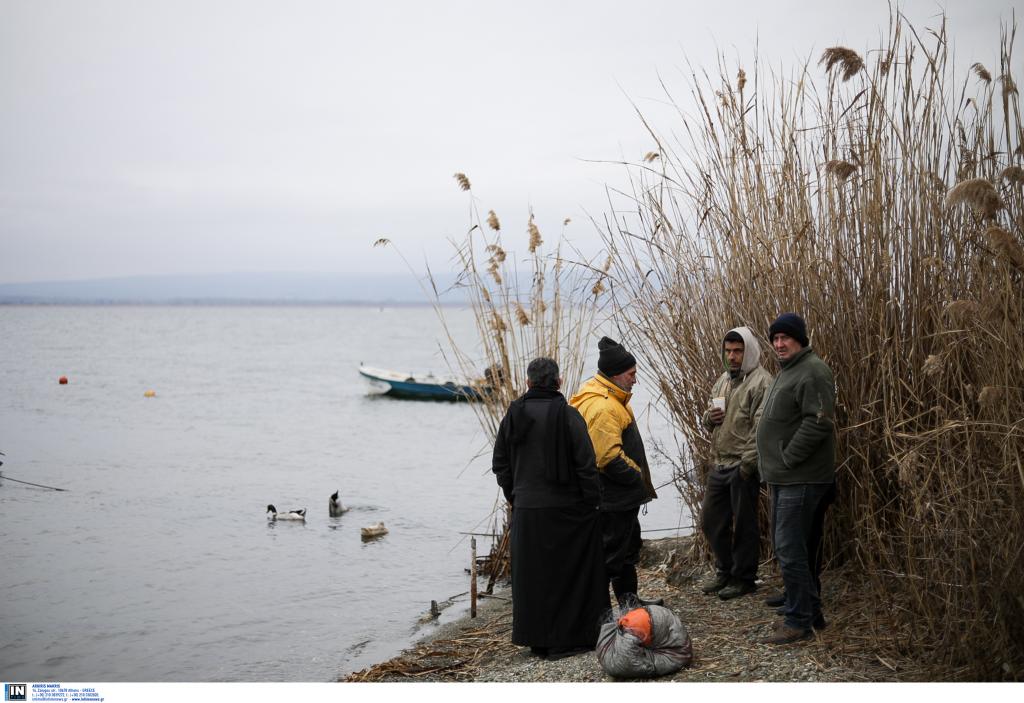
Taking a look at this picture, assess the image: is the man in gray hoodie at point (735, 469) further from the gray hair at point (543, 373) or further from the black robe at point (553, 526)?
the gray hair at point (543, 373)


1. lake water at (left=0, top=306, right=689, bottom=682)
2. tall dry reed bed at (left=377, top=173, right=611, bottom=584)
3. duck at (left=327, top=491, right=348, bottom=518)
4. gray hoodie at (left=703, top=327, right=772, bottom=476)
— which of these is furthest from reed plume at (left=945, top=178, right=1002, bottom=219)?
duck at (left=327, top=491, right=348, bottom=518)

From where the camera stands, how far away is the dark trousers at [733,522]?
382cm

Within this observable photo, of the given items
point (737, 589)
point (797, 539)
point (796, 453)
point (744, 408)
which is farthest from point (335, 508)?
point (796, 453)

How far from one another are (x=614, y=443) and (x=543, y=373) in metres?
0.44

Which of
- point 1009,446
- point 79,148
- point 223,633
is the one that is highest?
point 79,148

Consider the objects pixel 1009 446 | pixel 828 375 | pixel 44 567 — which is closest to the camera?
pixel 1009 446

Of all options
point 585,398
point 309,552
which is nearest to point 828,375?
point 585,398

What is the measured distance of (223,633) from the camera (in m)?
5.56

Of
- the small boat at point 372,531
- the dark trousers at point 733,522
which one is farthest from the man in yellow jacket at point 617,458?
the small boat at point 372,531

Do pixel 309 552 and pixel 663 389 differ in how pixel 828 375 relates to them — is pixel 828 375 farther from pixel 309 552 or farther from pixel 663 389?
pixel 309 552

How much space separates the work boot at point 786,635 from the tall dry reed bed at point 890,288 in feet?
0.88

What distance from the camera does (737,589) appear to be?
3932mm

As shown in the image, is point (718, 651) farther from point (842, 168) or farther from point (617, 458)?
point (842, 168)

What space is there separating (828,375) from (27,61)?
391 centimetres
